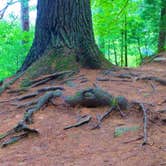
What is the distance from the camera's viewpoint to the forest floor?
3.37 m

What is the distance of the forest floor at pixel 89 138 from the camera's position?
11.0 feet

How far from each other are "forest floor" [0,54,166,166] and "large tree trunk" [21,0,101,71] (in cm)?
113

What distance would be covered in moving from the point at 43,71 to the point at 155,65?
3.74 m

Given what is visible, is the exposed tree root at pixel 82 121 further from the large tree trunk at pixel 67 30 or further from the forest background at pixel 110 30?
the forest background at pixel 110 30

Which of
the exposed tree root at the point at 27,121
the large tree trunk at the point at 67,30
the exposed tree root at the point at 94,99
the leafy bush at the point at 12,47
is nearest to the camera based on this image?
the exposed tree root at the point at 27,121

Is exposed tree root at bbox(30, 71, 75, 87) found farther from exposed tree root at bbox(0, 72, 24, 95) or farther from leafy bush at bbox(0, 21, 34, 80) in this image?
leafy bush at bbox(0, 21, 34, 80)

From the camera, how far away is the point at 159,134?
12.6 feet

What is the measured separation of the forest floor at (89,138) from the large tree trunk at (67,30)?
1125 millimetres

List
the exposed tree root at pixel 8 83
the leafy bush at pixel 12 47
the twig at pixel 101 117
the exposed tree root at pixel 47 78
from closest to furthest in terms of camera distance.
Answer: the twig at pixel 101 117 < the exposed tree root at pixel 47 78 < the exposed tree root at pixel 8 83 < the leafy bush at pixel 12 47

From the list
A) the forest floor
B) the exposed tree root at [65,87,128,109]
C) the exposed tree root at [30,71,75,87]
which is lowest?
the forest floor

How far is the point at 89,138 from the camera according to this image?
394cm

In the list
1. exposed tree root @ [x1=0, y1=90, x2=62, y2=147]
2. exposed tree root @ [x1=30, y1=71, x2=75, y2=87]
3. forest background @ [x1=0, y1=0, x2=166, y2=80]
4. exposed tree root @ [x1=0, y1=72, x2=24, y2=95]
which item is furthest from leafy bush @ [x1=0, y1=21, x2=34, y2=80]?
exposed tree root @ [x1=0, y1=90, x2=62, y2=147]

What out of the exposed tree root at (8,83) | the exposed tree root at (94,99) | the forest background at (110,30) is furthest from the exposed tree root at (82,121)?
the forest background at (110,30)

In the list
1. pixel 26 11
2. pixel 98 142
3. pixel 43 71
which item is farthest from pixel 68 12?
pixel 26 11
